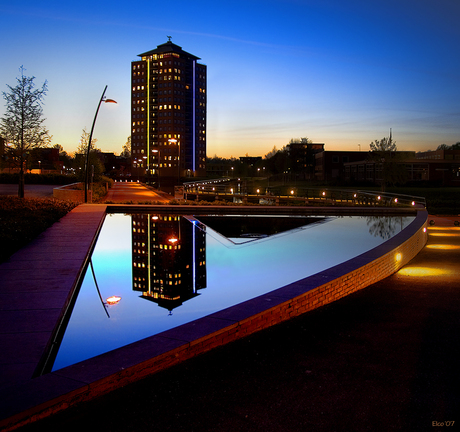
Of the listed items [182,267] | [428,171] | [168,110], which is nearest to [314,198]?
[182,267]

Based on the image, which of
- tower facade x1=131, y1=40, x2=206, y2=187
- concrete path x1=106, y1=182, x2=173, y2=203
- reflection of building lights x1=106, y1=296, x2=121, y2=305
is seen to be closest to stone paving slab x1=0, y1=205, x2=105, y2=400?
reflection of building lights x1=106, y1=296, x2=121, y2=305

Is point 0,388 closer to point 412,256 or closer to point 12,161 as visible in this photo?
point 412,256

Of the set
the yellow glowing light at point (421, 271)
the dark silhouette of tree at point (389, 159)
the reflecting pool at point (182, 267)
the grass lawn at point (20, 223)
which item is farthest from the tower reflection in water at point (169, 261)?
the dark silhouette of tree at point (389, 159)

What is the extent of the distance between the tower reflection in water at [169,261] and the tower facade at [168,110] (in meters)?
138

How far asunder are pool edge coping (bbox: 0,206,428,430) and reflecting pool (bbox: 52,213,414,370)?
0.86m

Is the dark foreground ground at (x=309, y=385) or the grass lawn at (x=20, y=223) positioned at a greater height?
the grass lawn at (x=20, y=223)

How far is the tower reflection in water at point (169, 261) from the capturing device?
7.54 meters

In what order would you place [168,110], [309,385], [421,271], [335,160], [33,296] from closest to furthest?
[309,385] → [33,296] → [421,271] → [335,160] → [168,110]

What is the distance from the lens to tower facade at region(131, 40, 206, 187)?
156 m

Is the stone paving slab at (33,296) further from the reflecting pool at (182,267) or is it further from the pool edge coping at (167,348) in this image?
the pool edge coping at (167,348)

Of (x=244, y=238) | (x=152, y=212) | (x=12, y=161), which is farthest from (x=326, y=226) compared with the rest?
(x=12, y=161)

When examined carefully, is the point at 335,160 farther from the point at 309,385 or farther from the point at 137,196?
the point at 309,385

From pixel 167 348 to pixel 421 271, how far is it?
23.2ft

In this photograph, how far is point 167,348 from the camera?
4.30m
